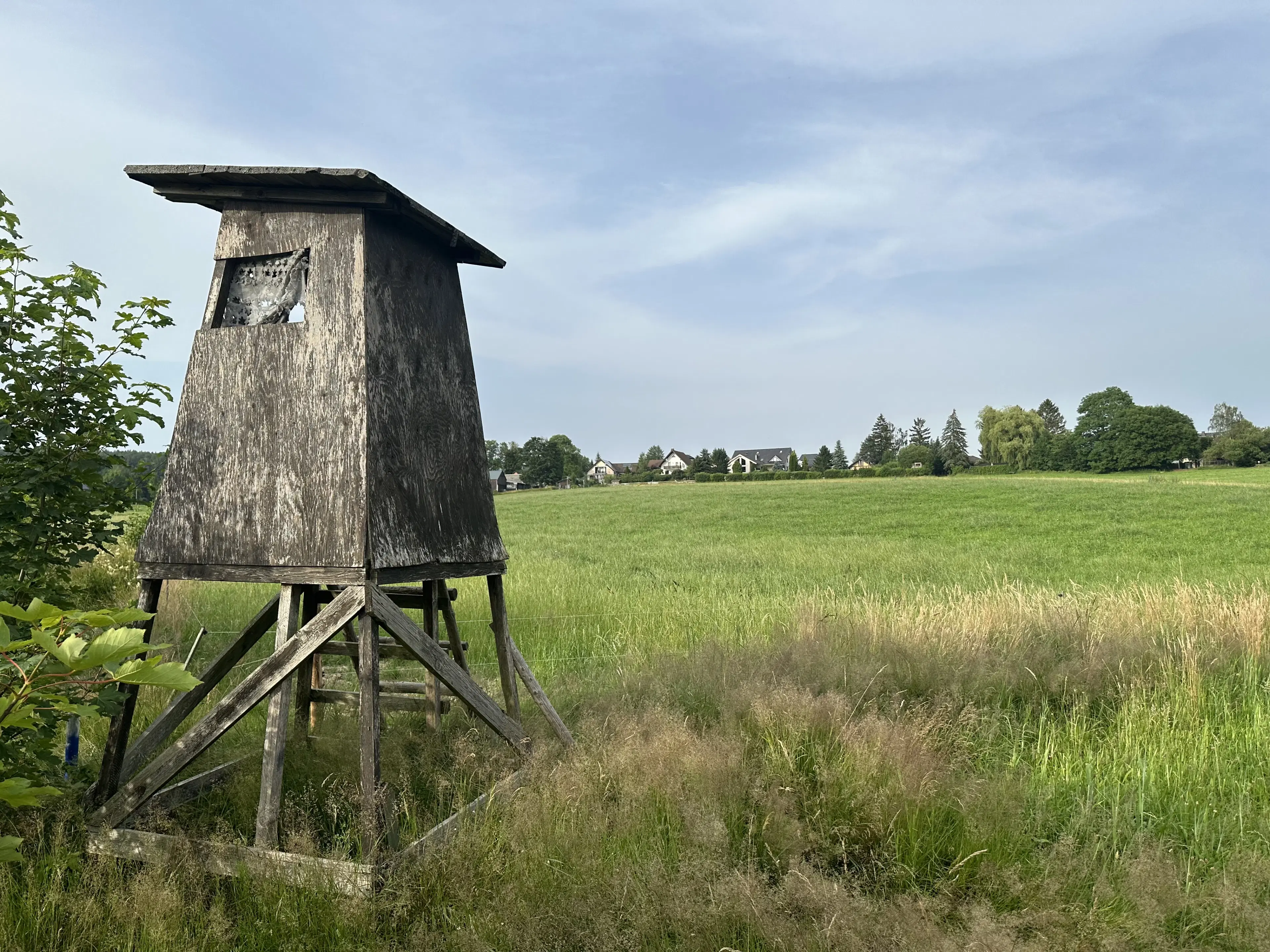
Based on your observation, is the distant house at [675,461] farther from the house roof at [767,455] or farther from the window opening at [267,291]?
the window opening at [267,291]

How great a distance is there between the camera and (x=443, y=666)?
15.2 ft

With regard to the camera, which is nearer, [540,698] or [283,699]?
[283,699]

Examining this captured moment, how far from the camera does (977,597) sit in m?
10.6

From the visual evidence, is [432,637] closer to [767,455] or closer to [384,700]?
[384,700]

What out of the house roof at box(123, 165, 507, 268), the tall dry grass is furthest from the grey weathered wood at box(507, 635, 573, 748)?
the house roof at box(123, 165, 507, 268)

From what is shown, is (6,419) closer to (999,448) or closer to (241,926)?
(241,926)

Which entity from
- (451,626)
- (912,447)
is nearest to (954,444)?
(912,447)

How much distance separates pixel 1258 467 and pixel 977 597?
74805mm

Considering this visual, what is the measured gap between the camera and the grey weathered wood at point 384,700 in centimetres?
598

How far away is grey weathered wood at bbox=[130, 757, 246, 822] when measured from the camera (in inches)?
181

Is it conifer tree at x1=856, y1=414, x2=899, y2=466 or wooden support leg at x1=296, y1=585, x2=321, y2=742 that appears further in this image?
conifer tree at x1=856, y1=414, x2=899, y2=466

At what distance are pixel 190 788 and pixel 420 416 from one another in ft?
9.05

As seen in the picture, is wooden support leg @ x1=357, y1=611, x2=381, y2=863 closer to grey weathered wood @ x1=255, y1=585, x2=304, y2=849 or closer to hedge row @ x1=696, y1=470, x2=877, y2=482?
grey weathered wood @ x1=255, y1=585, x2=304, y2=849

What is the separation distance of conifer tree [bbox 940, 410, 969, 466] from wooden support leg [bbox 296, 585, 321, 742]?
94.9 m
